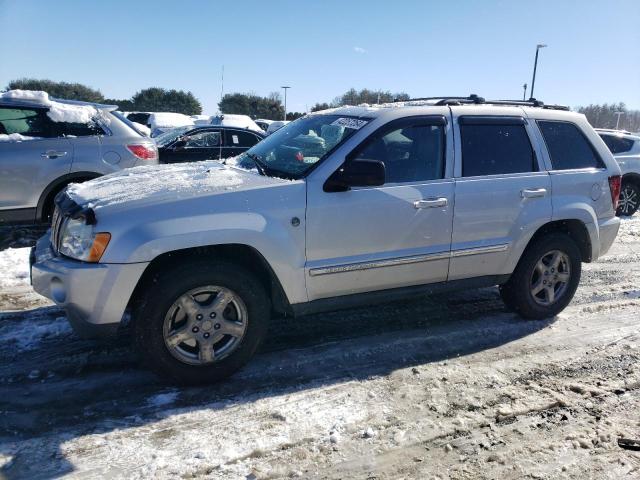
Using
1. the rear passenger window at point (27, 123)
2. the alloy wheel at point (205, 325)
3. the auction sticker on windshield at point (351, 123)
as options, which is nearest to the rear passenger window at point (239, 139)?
the rear passenger window at point (27, 123)

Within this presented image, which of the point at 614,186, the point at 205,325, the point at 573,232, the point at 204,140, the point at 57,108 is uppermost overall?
the point at 57,108

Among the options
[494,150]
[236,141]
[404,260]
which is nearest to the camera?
[404,260]

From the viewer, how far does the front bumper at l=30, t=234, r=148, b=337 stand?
3188 millimetres

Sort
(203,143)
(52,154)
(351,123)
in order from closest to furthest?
(351,123) < (52,154) < (203,143)

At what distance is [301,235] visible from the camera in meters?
3.67

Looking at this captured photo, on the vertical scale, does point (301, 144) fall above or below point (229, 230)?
above

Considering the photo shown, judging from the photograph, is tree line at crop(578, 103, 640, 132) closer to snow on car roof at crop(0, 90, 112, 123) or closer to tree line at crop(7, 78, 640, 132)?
tree line at crop(7, 78, 640, 132)

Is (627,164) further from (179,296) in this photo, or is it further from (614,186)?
(179,296)

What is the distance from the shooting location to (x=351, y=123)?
418 cm

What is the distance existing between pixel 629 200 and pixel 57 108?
10476mm

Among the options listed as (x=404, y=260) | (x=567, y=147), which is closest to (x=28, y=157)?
(x=404, y=260)

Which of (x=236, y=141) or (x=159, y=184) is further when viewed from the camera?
(x=236, y=141)

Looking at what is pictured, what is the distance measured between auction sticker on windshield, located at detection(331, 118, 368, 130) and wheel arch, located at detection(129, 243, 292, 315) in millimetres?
1309

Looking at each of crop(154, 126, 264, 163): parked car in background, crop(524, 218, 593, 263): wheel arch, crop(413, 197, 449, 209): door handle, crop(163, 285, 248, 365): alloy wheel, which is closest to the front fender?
crop(163, 285, 248, 365): alloy wheel
